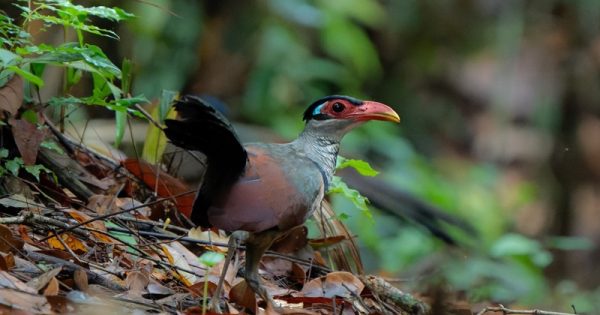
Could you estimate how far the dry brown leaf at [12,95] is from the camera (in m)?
3.39

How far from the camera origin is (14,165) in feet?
11.5

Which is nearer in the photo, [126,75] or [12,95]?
[12,95]

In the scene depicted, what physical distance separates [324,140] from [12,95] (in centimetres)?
107

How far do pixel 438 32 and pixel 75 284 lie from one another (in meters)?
7.38

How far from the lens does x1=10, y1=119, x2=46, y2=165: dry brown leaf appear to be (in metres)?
3.53

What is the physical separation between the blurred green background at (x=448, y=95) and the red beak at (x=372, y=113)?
1.80 meters

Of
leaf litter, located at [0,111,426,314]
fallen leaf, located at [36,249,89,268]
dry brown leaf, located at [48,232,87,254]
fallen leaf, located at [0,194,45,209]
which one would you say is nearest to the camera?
leaf litter, located at [0,111,426,314]

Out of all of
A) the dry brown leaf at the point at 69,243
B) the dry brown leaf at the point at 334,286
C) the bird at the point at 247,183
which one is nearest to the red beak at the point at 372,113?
the bird at the point at 247,183

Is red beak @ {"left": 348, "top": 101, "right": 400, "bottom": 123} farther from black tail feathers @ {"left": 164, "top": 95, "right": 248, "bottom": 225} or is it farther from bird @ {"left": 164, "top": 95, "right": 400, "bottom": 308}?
black tail feathers @ {"left": 164, "top": 95, "right": 248, "bottom": 225}

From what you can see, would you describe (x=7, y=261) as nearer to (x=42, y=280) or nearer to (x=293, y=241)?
(x=42, y=280)

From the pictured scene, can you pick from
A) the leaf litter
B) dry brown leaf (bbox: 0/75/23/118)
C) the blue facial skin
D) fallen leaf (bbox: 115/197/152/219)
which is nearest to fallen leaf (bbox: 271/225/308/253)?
the leaf litter

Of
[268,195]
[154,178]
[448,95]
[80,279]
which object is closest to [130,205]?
[154,178]

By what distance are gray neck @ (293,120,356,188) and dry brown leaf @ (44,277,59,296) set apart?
99 centimetres

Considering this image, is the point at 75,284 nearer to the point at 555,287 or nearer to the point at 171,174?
the point at 171,174
